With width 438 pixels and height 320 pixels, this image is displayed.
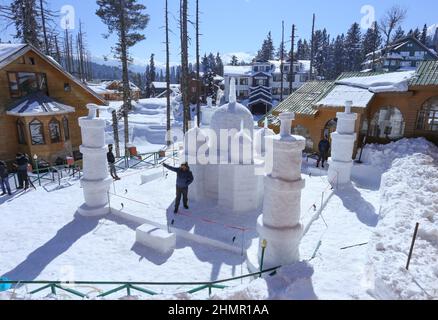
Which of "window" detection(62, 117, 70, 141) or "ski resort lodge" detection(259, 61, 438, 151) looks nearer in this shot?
"ski resort lodge" detection(259, 61, 438, 151)

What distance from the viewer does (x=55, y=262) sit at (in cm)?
739

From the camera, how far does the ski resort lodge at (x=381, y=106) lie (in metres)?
14.5

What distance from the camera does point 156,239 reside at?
8023 millimetres

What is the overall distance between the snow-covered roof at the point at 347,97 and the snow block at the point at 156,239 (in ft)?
38.7

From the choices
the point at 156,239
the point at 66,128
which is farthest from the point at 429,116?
the point at 66,128

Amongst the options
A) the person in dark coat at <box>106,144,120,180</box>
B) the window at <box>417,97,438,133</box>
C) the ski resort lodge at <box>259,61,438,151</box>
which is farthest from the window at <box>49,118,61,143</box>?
the window at <box>417,97,438,133</box>

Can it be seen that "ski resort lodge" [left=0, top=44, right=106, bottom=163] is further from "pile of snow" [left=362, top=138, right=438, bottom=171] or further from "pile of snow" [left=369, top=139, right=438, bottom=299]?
"pile of snow" [left=362, top=138, right=438, bottom=171]

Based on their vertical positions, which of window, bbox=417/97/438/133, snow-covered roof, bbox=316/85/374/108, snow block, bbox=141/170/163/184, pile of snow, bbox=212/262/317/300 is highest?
snow-covered roof, bbox=316/85/374/108

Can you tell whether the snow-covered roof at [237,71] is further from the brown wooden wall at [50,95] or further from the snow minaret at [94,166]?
the snow minaret at [94,166]

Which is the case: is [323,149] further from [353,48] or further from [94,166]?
[353,48]

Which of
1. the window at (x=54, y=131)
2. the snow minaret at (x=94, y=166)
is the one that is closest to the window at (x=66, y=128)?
the window at (x=54, y=131)

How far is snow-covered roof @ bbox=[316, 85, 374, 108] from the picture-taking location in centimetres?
1520

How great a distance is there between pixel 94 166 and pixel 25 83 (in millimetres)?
11113
